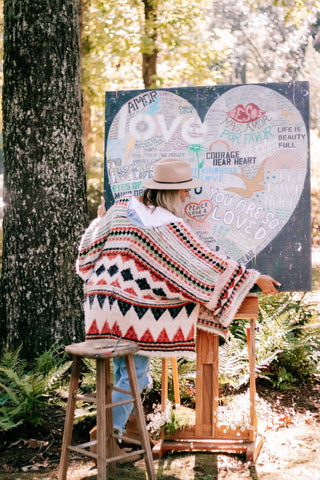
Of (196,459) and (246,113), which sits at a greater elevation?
(246,113)

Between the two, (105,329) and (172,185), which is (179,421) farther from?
(172,185)

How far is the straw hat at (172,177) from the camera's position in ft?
13.3

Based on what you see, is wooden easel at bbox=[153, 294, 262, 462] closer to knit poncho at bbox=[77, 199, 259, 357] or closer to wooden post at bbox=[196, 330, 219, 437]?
wooden post at bbox=[196, 330, 219, 437]

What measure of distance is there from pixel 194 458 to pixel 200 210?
1596 mm

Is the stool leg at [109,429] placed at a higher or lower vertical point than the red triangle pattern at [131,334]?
lower

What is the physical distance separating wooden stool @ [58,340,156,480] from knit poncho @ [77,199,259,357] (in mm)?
176

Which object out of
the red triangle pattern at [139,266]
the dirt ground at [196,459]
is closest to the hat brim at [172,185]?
the red triangle pattern at [139,266]

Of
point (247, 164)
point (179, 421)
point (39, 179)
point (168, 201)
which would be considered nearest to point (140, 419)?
point (179, 421)

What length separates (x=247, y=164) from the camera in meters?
4.45

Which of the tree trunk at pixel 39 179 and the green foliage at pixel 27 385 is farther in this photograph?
the tree trunk at pixel 39 179

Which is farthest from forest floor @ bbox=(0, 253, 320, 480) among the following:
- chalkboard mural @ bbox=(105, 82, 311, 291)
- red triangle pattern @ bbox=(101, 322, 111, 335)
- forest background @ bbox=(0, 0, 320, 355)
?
forest background @ bbox=(0, 0, 320, 355)

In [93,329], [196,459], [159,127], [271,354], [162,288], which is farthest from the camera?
[271,354]

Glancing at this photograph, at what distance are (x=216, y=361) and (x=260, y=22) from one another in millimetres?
51423

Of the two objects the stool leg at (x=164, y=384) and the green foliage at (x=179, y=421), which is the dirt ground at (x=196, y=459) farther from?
the stool leg at (x=164, y=384)
